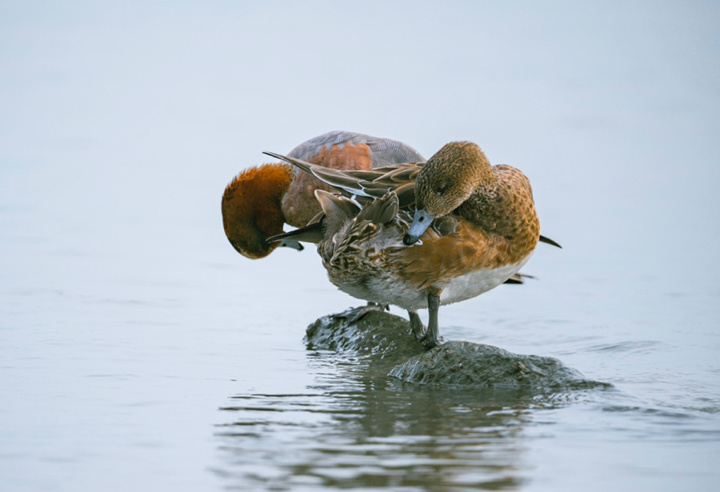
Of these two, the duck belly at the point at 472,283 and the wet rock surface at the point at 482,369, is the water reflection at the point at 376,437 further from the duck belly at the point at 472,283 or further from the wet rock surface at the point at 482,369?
the duck belly at the point at 472,283

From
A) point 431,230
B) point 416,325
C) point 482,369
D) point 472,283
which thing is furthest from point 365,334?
point 482,369

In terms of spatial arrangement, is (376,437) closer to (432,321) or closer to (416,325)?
(432,321)

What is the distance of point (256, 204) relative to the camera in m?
7.21

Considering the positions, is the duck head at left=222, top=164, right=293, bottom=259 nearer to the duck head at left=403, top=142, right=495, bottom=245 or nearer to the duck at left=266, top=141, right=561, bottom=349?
the duck at left=266, top=141, right=561, bottom=349

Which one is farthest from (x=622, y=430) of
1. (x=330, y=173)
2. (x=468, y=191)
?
(x=330, y=173)

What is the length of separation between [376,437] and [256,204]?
3.57 metres

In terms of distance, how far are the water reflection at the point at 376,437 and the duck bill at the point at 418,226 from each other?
0.72 m

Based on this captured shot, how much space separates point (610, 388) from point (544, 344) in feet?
5.82

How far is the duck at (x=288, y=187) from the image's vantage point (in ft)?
22.5

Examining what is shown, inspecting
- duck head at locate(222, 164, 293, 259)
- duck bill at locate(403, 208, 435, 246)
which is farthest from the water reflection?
duck head at locate(222, 164, 293, 259)

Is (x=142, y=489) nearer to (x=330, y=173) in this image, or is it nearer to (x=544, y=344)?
(x=330, y=173)

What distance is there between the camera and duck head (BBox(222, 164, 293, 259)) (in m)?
7.18

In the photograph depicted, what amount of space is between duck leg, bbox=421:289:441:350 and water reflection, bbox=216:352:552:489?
521 mm

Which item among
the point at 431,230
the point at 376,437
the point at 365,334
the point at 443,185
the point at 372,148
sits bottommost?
the point at 376,437
